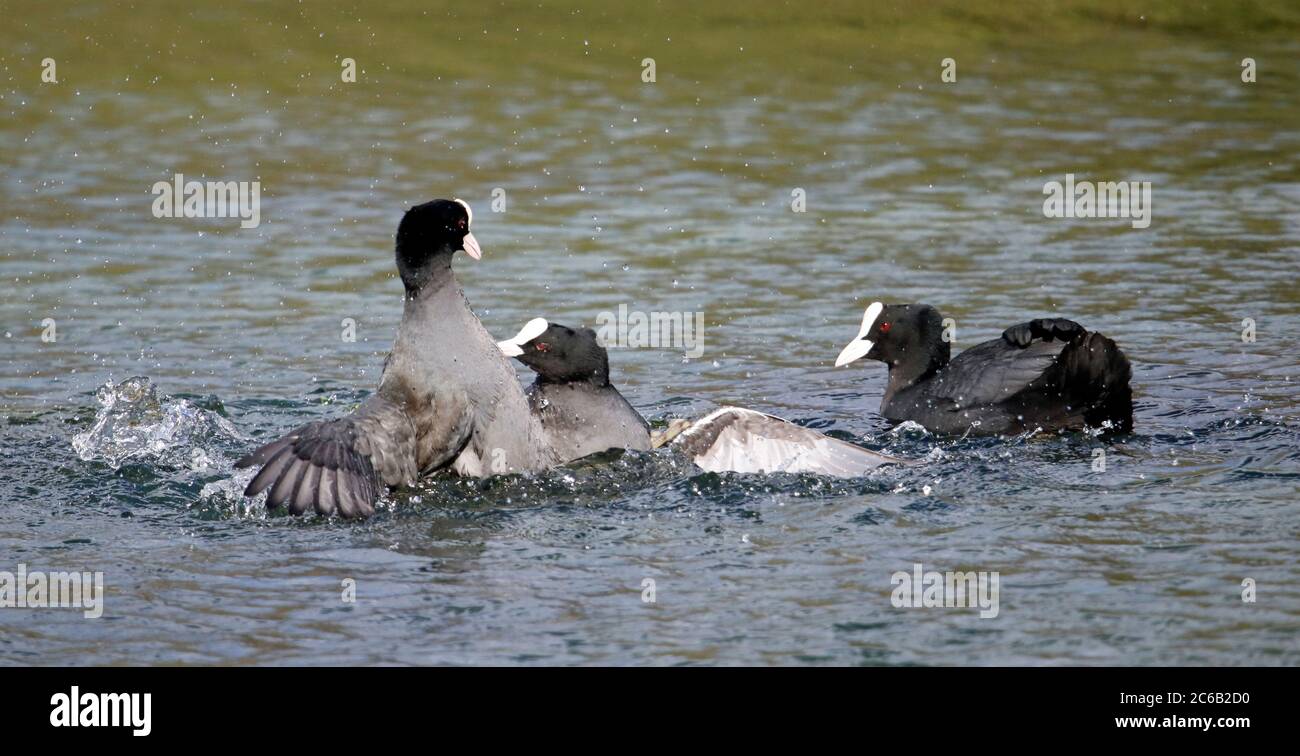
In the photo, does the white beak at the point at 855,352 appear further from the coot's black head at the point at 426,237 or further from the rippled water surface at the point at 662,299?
the coot's black head at the point at 426,237

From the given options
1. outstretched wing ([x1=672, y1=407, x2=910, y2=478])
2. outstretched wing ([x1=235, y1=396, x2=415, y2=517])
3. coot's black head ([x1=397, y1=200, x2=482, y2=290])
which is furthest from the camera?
outstretched wing ([x1=672, y1=407, x2=910, y2=478])

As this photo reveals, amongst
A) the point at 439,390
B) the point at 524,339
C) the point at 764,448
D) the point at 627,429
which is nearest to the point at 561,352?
the point at 524,339

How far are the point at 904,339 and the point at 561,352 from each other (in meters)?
2.05

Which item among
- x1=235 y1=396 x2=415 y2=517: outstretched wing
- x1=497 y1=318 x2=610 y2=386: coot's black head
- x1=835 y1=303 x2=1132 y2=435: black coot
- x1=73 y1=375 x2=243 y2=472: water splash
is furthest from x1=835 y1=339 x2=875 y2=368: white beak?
x1=73 y1=375 x2=243 y2=472: water splash

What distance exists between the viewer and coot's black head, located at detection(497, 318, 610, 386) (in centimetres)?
733

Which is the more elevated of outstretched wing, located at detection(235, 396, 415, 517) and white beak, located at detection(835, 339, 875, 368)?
white beak, located at detection(835, 339, 875, 368)

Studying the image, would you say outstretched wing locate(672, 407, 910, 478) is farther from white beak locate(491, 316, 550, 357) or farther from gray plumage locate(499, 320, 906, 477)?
white beak locate(491, 316, 550, 357)

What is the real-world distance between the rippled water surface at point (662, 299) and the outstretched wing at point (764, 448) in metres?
0.19

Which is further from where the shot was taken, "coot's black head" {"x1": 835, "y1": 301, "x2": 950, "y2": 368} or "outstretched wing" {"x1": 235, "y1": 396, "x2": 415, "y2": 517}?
"coot's black head" {"x1": 835, "y1": 301, "x2": 950, "y2": 368}

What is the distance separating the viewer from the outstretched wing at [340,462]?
6.14 meters

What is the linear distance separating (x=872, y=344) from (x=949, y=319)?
158cm

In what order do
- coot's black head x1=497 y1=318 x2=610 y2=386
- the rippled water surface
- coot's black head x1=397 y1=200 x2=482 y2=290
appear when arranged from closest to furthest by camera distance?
the rippled water surface → coot's black head x1=397 y1=200 x2=482 y2=290 → coot's black head x1=497 y1=318 x2=610 y2=386

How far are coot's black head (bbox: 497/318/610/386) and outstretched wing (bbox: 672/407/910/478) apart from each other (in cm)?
48
